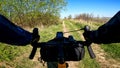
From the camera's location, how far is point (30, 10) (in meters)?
35.5

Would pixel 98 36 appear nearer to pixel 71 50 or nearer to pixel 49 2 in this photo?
pixel 71 50

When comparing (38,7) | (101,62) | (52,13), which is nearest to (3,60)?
(101,62)

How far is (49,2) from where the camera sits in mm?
40656

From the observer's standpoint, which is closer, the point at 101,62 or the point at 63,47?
the point at 63,47

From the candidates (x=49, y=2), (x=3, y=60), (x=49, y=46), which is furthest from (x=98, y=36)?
(x=49, y=2)

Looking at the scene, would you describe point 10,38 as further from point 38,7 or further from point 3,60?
point 38,7

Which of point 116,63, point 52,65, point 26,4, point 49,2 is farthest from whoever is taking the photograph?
point 49,2

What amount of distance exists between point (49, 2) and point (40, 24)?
4.07m

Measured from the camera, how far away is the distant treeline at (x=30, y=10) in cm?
3089

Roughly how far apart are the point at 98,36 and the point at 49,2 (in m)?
39.1

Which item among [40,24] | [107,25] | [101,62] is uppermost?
[107,25]

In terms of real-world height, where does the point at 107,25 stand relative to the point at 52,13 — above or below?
above

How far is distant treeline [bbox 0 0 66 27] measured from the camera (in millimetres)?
30888

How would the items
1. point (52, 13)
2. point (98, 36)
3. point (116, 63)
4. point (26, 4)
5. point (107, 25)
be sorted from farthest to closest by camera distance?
point (52, 13)
point (26, 4)
point (116, 63)
point (98, 36)
point (107, 25)
